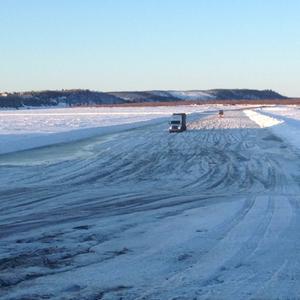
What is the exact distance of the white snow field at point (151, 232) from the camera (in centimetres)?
723

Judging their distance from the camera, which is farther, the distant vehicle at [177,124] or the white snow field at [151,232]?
the distant vehicle at [177,124]

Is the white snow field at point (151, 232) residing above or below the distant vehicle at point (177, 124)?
above

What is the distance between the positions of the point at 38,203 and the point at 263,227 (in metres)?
5.04

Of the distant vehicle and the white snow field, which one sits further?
the distant vehicle

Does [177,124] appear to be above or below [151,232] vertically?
below

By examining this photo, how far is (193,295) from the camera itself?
6.82 m

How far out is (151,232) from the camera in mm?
Answer: 10477

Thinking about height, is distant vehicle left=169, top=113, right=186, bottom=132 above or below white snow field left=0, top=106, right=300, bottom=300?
below

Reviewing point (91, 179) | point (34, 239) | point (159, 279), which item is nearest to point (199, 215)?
point (34, 239)

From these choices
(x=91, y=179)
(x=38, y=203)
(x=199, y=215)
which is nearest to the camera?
(x=199, y=215)

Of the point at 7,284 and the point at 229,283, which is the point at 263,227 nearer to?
the point at 229,283

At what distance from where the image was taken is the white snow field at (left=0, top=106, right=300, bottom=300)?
23.7ft

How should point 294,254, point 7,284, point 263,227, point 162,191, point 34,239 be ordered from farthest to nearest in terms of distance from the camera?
point 162,191 → point 263,227 → point 34,239 → point 294,254 → point 7,284

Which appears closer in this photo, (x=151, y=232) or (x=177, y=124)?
(x=151, y=232)
